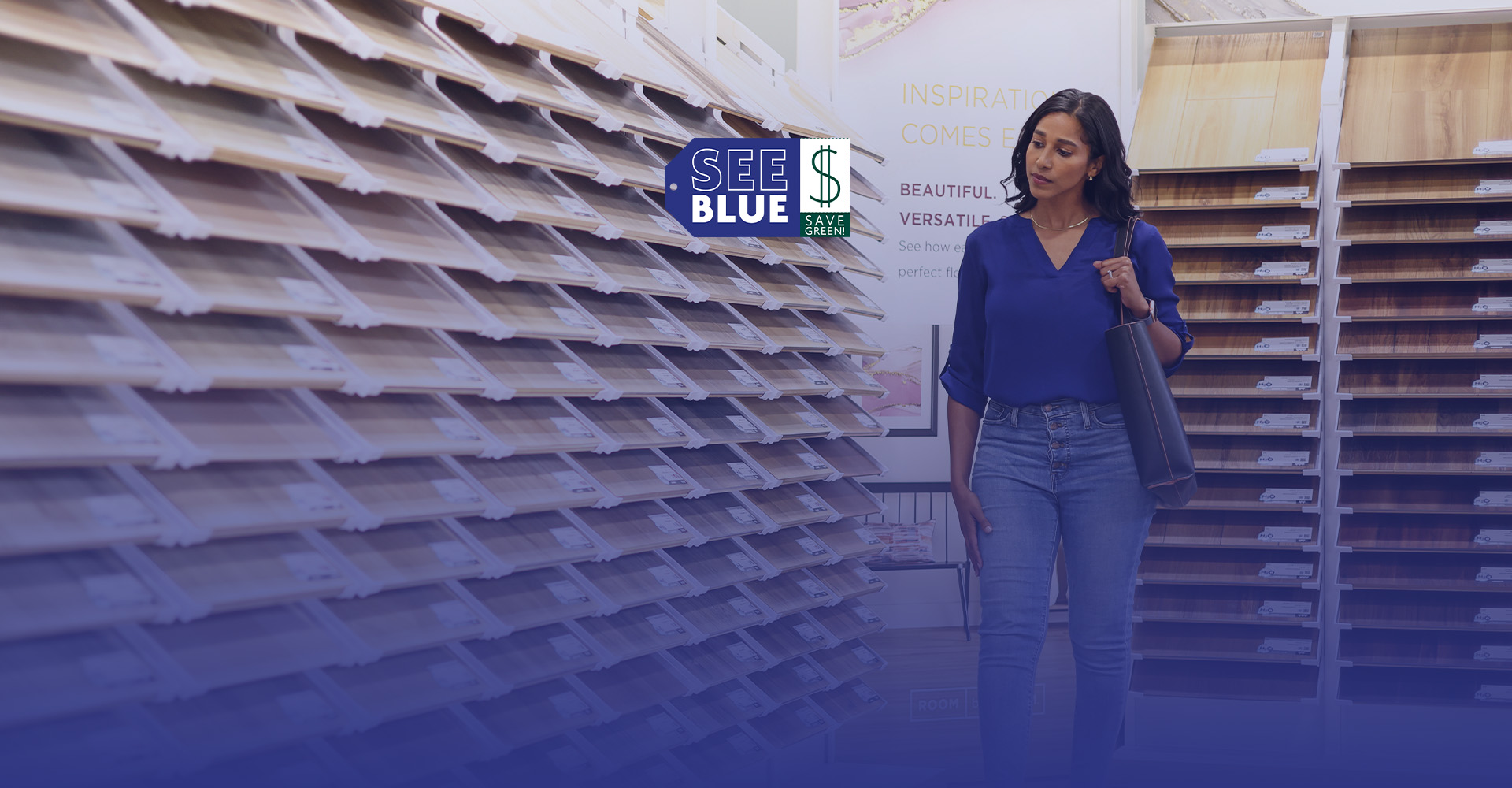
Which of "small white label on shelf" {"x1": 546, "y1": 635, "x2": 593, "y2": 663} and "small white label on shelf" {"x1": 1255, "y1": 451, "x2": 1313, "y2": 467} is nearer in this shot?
"small white label on shelf" {"x1": 546, "y1": 635, "x2": 593, "y2": 663}

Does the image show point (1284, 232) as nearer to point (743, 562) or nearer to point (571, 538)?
point (743, 562)

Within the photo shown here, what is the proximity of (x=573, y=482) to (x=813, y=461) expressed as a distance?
0.99m

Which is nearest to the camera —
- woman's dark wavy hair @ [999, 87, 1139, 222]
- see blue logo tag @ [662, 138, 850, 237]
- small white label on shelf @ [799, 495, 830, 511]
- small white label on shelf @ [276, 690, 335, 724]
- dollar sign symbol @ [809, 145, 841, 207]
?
small white label on shelf @ [276, 690, 335, 724]

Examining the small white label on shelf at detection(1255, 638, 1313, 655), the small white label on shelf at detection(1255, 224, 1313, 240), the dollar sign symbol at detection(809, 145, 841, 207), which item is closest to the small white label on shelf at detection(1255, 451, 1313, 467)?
the small white label on shelf at detection(1255, 638, 1313, 655)

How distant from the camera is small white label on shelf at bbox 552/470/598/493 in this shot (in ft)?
7.70

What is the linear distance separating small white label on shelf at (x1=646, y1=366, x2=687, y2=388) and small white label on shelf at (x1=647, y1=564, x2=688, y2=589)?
0.40m

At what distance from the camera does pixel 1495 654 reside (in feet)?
11.6

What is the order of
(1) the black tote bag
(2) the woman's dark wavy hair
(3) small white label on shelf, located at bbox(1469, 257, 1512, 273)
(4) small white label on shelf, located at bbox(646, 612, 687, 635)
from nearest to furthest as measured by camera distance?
(1) the black tote bag
(2) the woman's dark wavy hair
(4) small white label on shelf, located at bbox(646, 612, 687, 635)
(3) small white label on shelf, located at bbox(1469, 257, 1512, 273)

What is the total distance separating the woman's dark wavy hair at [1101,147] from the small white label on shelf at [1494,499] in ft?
6.66

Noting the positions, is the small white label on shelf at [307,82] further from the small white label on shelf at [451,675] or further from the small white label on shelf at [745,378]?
the small white label on shelf at [745,378]

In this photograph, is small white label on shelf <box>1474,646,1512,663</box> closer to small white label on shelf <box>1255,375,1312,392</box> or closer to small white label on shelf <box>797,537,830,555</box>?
small white label on shelf <box>1255,375,1312,392</box>

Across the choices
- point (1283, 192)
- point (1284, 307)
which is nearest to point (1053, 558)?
point (1284, 307)

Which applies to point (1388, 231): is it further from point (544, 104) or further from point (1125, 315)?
point (544, 104)

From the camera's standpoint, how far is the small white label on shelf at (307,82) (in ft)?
6.04
